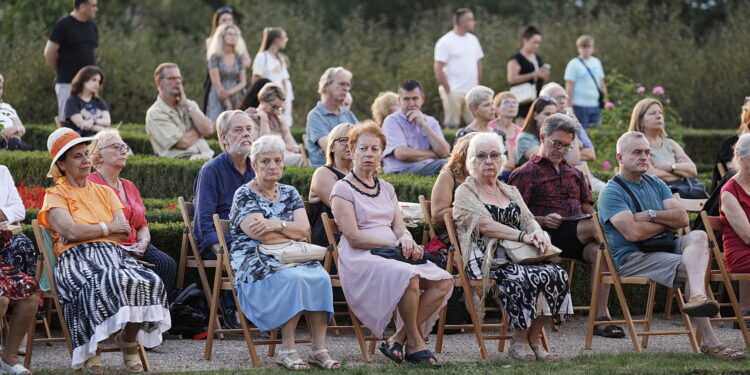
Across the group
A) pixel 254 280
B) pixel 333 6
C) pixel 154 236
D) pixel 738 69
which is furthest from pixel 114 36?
Result: pixel 254 280

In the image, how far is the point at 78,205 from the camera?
806 cm

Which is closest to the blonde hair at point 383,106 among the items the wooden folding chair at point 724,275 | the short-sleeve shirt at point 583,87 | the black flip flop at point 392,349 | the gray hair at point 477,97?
the gray hair at point 477,97

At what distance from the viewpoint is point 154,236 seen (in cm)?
934

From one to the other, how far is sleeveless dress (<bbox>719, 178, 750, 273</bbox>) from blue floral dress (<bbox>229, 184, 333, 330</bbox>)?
3059mm

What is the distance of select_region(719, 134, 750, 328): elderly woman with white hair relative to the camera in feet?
29.4

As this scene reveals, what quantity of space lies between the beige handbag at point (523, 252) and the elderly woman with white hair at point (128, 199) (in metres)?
2.41

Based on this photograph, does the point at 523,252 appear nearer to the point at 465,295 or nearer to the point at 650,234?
the point at 465,295

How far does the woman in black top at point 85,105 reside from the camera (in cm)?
1324

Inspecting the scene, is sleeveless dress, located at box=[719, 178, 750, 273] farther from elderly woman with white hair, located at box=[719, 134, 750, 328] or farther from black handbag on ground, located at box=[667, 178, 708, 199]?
black handbag on ground, located at box=[667, 178, 708, 199]

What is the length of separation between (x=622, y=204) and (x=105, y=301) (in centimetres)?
373

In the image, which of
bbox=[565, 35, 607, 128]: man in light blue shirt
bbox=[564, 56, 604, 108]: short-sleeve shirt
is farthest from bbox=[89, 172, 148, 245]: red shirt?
bbox=[564, 56, 604, 108]: short-sleeve shirt

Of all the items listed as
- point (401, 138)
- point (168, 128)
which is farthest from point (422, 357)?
point (168, 128)

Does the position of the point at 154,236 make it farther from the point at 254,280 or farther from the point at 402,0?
the point at 402,0

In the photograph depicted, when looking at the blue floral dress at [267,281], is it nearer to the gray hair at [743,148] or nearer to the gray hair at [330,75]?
the gray hair at [743,148]
